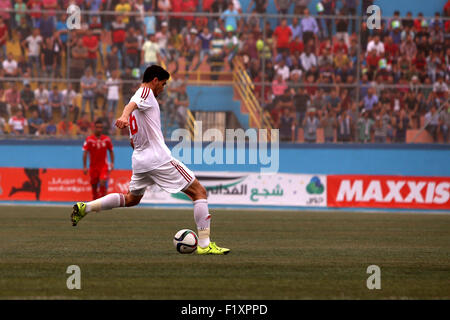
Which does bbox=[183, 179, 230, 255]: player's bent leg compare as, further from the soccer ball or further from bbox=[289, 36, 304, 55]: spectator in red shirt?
bbox=[289, 36, 304, 55]: spectator in red shirt

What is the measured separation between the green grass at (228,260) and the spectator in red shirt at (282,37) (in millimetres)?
9722

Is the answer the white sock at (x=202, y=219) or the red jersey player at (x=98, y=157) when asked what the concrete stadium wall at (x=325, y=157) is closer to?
the red jersey player at (x=98, y=157)

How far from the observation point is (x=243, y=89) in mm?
26141

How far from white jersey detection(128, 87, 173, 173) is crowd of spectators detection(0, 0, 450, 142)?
15.0 metres

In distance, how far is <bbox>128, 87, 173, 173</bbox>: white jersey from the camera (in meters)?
10.8

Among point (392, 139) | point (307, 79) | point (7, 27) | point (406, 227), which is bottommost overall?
point (406, 227)

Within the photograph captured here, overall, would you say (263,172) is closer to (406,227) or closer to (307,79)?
(307,79)

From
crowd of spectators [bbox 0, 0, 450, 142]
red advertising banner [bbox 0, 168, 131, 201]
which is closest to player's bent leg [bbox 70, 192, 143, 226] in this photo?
red advertising banner [bbox 0, 168, 131, 201]

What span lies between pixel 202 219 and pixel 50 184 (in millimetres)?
15132

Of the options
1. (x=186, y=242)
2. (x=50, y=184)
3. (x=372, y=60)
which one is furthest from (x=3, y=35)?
(x=186, y=242)

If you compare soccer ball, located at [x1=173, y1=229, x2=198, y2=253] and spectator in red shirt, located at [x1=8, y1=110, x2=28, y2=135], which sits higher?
spectator in red shirt, located at [x1=8, y1=110, x2=28, y2=135]

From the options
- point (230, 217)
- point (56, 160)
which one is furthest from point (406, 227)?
point (56, 160)

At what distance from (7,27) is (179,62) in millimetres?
5684
